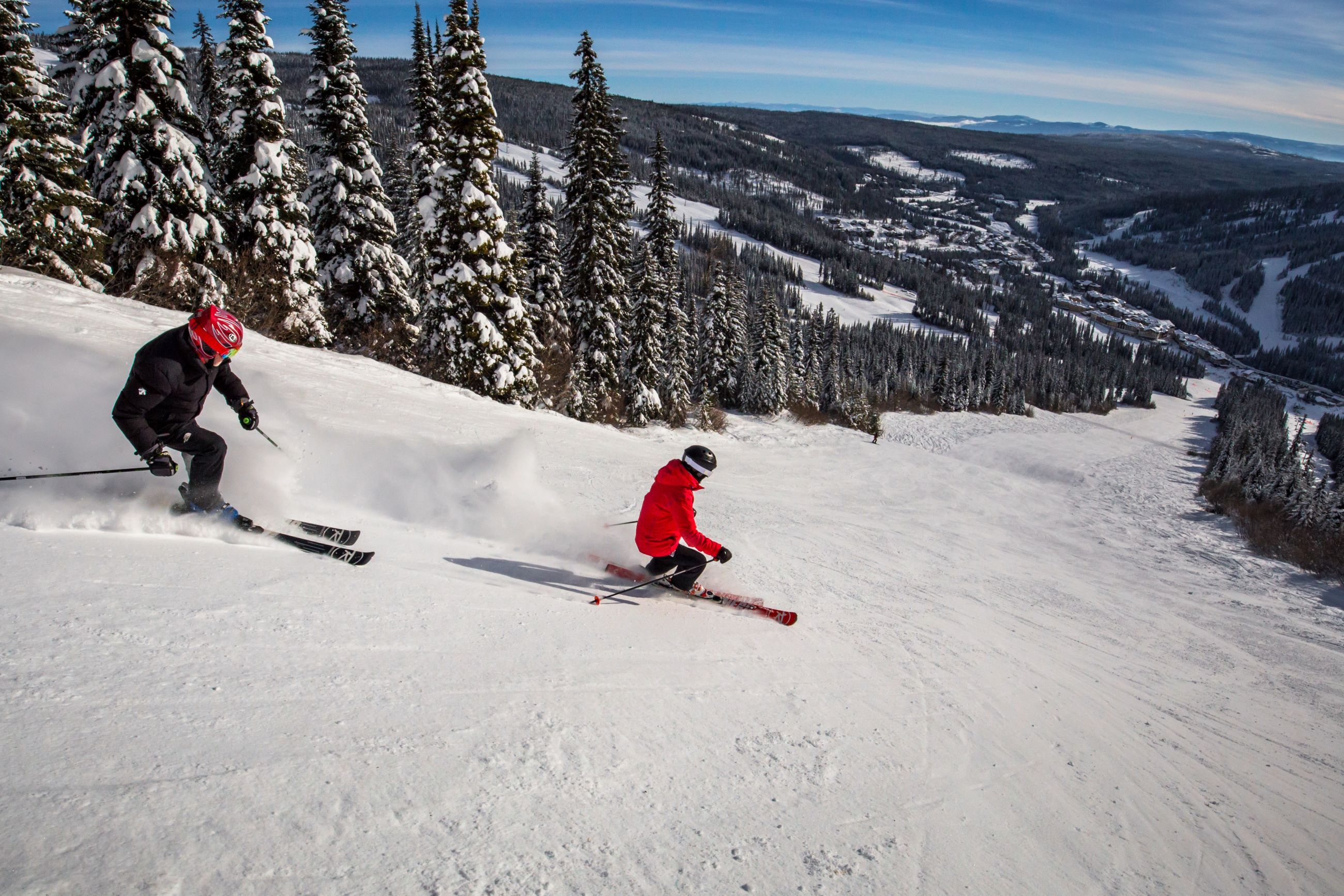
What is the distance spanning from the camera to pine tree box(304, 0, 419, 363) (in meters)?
20.8

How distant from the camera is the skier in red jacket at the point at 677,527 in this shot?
6996 millimetres

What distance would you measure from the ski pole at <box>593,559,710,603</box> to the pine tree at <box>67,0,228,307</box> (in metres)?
16.3

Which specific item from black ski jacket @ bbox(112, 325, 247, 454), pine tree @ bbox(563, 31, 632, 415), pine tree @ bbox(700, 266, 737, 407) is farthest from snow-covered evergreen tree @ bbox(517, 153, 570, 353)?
black ski jacket @ bbox(112, 325, 247, 454)

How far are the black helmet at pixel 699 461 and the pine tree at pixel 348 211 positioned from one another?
19.3 m

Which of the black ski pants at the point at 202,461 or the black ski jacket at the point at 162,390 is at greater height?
the black ski jacket at the point at 162,390

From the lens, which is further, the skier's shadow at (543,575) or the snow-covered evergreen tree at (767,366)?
the snow-covered evergreen tree at (767,366)

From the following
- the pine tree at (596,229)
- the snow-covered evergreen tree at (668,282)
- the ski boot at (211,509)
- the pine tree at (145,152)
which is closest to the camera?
the ski boot at (211,509)

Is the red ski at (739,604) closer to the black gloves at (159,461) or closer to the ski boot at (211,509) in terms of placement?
the ski boot at (211,509)

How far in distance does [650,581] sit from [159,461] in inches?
191

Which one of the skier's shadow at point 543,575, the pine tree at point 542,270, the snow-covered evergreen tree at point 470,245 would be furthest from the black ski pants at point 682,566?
the pine tree at point 542,270

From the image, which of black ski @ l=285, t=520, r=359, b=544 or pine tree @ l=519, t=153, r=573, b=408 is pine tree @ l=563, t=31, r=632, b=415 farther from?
black ski @ l=285, t=520, r=359, b=544

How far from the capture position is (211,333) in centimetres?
562

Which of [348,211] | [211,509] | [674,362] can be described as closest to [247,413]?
[211,509]

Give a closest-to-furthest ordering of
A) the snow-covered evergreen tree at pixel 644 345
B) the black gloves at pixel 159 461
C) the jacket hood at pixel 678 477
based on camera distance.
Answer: the black gloves at pixel 159 461
the jacket hood at pixel 678 477
the snow-covered evergreen tree at pixel 644 345
